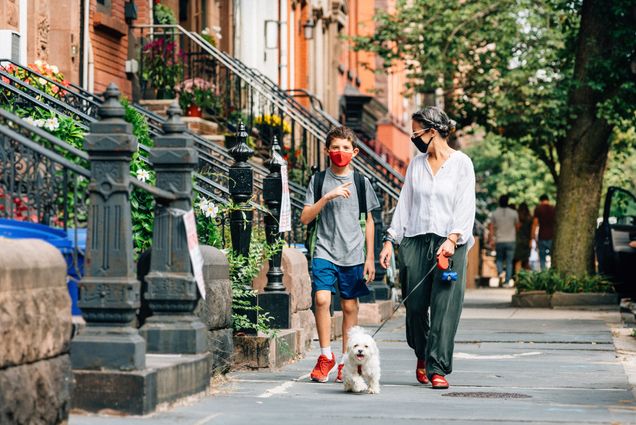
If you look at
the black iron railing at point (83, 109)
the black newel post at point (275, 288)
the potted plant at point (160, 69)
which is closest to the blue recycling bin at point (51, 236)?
the black iron railing at point (83, 109)

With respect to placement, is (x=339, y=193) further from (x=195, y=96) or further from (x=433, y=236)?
(x=195, y=96)

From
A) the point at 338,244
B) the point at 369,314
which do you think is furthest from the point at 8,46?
the point at 338,244

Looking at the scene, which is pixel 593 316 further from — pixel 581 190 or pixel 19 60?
pixel 19 60

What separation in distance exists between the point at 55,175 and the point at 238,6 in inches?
699

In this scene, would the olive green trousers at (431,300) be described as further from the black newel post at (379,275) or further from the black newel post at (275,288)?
the black newel post at (379,275)

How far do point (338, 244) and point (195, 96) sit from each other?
9.97 metres

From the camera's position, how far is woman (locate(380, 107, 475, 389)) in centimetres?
948

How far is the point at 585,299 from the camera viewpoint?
68.3ft

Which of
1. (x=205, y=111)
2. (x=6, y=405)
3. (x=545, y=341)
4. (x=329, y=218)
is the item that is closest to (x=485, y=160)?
(x=205, y=111)

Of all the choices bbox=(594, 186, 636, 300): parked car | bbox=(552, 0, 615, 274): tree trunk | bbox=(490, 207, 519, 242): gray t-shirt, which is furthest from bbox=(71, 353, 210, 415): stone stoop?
bbox=(490, 207, 519, 242): gray t-shirt

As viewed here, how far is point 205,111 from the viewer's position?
66.7 ft

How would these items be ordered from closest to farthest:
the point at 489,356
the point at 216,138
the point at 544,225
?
1. the point at 489,356
2. the point at 216,138
3. the point at 544,225

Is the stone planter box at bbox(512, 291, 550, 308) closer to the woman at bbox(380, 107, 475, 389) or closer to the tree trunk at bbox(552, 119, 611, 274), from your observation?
the tree trunk at bbox(552, 119, 611, 274)

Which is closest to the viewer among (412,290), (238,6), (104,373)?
(104,373)
